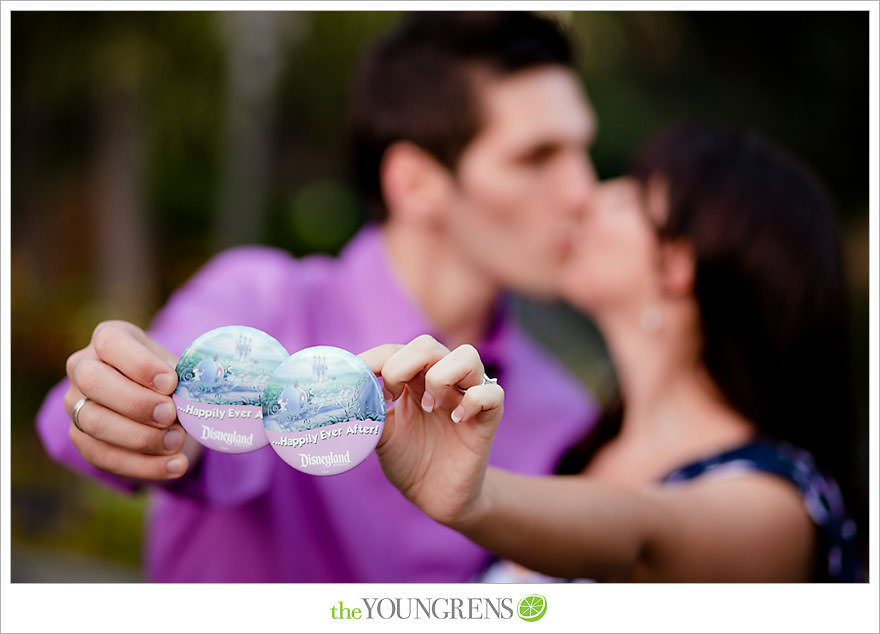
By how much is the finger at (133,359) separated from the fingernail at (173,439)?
0.23 ft

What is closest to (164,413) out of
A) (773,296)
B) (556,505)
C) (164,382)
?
(164,382)

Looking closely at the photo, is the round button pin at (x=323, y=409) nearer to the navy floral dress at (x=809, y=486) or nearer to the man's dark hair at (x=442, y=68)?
the navy floral dress at (x=809, y=486)

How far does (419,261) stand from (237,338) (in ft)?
4.56

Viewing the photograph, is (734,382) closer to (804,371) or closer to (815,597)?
(804,371)

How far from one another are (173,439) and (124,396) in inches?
3.4

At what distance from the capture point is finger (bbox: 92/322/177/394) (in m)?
0.87

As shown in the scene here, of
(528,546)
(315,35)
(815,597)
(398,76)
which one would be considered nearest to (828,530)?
(815,597)

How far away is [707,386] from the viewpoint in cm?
177

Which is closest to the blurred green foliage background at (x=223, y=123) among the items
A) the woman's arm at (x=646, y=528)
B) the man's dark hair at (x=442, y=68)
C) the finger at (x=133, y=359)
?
the man's dark hair at (x=442, y=68)

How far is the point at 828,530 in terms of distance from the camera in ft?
4.85

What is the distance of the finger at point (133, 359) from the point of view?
87 centimetres

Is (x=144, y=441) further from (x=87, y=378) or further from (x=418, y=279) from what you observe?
(x=418, y=279)
